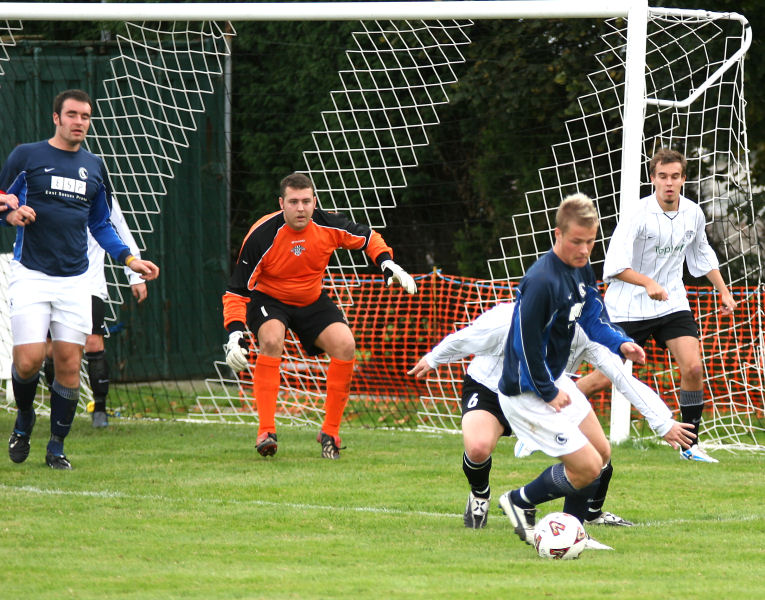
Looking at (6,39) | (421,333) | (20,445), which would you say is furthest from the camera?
(6,39)

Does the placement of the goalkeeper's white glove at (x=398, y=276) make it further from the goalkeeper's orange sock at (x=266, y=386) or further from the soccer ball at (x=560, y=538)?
the soccer ball at (x=560, y=538)

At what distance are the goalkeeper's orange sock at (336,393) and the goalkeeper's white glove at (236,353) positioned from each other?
0.81 m

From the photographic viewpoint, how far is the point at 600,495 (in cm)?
602

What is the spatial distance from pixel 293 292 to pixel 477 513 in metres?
3.00

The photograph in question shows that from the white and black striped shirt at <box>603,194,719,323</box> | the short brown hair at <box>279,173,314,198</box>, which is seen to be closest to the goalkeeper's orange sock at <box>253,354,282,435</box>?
the short brown hair at <box>279,173,314,198</box>

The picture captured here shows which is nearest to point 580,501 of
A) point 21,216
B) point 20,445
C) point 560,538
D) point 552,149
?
point 560,538

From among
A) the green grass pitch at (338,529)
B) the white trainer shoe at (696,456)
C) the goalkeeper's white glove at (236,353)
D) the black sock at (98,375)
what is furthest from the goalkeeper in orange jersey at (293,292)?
the white trainer shoe at (696,456)

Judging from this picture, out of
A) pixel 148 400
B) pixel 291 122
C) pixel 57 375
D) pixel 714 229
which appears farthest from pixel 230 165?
pixel 57 375

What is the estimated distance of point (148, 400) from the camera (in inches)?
505

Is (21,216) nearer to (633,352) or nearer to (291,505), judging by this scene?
(291,505)

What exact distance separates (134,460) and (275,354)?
1.23m

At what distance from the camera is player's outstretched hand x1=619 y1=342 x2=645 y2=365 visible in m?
5.33

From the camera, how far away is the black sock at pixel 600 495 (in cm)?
595

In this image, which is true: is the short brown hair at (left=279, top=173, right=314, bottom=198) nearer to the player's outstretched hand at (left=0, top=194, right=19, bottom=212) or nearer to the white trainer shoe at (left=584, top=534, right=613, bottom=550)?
the player's outstretched hand at (left=0, top=194, right=19, bottom=212)
